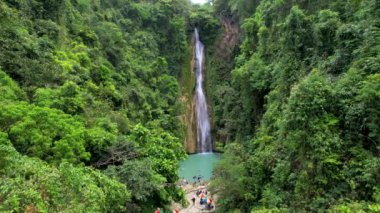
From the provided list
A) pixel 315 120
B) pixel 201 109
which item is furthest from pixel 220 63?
pixel 315 120

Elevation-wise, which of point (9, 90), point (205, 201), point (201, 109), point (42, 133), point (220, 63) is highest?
point (220, 63)

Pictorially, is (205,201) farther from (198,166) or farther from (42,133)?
(42,133)

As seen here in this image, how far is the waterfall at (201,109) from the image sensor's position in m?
29.5

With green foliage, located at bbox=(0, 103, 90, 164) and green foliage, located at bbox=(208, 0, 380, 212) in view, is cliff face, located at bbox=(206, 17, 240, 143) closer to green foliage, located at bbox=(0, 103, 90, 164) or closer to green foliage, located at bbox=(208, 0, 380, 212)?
green foliage, located at bbox=(208, 0, 380, 212)

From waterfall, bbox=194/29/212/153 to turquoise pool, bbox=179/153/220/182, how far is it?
139 cm

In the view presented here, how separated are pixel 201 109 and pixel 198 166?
8.25m

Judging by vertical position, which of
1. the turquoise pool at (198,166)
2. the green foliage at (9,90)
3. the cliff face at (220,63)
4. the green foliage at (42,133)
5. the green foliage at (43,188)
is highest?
the cliff face at (220,63)

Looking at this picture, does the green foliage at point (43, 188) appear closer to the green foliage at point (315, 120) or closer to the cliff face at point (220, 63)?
the green foliage at point (315, 120)

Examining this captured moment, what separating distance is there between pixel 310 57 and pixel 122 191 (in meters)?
10.7

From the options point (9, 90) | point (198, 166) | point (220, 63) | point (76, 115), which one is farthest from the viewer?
point (220, 63)

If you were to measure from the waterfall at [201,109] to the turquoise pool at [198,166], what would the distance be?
4.57 ft

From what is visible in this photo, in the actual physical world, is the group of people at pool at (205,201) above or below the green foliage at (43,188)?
below

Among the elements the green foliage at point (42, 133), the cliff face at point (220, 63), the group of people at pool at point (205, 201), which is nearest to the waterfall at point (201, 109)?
the cliff face at point (220, 63)

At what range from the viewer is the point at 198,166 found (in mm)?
24719
